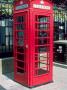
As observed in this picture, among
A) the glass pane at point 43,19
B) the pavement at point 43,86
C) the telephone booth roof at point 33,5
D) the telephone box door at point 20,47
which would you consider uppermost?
the telephone booth roof at point 33,5

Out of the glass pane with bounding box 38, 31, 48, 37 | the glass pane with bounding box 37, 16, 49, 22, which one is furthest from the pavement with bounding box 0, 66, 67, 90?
the glass pane with bounding box 37, 16, 49, 22

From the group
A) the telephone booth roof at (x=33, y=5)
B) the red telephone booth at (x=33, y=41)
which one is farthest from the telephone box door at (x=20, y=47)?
the telephone booth roof at (x=33, y=5)

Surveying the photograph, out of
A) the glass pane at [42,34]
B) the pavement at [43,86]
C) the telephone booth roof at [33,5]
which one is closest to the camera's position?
the telephone booth roof at [33,5]

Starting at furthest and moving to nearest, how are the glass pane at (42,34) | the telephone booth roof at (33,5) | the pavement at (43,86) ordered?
1. the glass pane at (42,34)
2. the pavement at (43,86)
3. the telephone booth roof at (33,5)

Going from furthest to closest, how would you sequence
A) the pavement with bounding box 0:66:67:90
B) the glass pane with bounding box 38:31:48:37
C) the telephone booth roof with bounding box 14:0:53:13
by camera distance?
the glass pane with bounding box 38:31:48:37 < the pavement with bounding box 0:66:67:90 < the telephone booth roof with bounding box 14:0:53:13

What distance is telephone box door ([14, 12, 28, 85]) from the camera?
670 centimetres

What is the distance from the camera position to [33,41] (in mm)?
6535

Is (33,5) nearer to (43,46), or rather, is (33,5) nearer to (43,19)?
(43,19)

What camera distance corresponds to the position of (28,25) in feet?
21.2

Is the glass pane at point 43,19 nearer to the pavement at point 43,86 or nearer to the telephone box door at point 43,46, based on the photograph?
the telephone box door at point 43,46

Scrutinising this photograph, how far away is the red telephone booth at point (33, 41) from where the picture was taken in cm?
649

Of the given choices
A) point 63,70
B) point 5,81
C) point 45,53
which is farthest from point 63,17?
point 5,81

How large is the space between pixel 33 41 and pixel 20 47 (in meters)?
0.62

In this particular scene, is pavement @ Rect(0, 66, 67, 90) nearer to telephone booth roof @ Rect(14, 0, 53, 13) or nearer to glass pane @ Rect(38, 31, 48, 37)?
glass pane @ Rect(38, 31, 48, 37)
